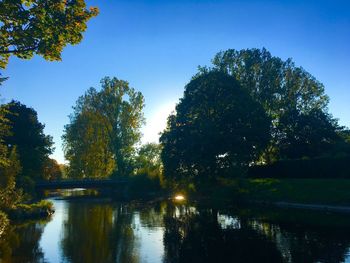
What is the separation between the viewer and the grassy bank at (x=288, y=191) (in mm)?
51000

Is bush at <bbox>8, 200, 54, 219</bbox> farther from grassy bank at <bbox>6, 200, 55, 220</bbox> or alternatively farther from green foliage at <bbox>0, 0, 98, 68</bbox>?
green foliage at <bbox>0, 0, 98, 68</bbox>

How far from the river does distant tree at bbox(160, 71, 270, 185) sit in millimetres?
22025

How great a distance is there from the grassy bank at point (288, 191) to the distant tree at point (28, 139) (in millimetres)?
41155

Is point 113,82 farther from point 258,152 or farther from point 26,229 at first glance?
point 26,229

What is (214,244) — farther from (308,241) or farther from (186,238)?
(308,241)

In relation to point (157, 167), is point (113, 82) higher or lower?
higher

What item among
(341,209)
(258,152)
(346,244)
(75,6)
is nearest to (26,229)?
(75,6)

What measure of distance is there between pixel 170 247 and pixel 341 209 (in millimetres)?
26960

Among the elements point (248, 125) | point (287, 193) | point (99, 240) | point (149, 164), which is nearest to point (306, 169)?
point (287, 193)

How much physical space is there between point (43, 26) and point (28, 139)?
73.7 m

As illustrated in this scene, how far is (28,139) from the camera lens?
89.8m

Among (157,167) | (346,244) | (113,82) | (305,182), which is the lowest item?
(346,244)

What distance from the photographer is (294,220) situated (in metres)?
41.2

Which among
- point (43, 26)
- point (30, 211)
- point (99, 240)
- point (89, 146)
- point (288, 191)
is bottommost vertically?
point (99, 240)
